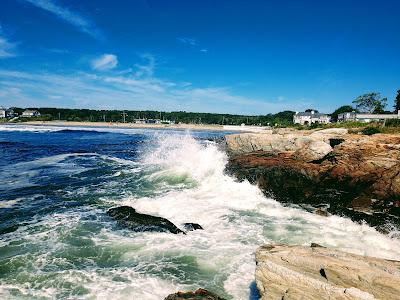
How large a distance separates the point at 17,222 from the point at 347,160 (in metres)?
17.4

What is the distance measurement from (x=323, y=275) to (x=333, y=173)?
14518 mm

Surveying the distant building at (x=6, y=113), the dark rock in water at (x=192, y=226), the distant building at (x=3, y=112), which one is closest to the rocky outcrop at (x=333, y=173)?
the dark rock in water at (x=192, y=226)

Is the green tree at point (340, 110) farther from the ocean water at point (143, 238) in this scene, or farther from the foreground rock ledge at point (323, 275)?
the foreground rock ledge at point (323, 275)

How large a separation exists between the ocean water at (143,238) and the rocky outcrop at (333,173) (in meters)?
1.52

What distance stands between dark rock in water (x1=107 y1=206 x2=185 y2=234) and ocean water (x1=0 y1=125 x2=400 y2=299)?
37 cm

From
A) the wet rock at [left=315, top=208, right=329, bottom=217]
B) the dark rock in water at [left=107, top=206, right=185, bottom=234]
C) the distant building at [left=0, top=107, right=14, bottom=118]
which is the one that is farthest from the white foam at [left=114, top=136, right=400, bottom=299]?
the distant building at [left=0, top=107, right=14, bottom=118]

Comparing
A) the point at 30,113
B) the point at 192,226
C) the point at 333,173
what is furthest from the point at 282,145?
the point at 30,113

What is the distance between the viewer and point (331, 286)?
5918mm

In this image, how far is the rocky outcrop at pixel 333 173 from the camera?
16000 mm

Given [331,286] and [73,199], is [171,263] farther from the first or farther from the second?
[73,199]

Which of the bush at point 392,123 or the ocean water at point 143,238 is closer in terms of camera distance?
the ocean water at point 143,238

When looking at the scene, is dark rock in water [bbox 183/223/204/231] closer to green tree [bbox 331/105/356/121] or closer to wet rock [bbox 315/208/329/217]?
wet rock [bbox 315/208/329/217]

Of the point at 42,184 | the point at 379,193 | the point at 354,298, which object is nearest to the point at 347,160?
the point at 379,193

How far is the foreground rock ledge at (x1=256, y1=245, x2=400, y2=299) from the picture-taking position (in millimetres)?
5770
